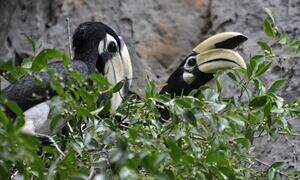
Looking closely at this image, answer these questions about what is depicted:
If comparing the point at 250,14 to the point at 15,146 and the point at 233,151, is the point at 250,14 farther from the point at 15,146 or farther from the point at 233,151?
the point at 15,146

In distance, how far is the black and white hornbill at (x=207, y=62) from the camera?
2.94 metres

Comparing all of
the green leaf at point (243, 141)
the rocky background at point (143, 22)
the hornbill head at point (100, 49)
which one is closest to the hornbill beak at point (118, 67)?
the hornbill head at point (100, 49)

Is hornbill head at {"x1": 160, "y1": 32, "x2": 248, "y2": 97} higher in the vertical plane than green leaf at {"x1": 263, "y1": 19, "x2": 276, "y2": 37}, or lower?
lower

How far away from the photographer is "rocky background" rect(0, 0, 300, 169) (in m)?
3.72

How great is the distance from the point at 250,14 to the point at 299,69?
0.48 metres

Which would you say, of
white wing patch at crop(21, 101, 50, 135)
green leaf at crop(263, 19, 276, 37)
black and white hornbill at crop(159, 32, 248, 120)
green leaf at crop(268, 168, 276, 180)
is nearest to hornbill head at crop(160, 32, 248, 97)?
black and white hornbill at crop(159, 32, 248, 120)

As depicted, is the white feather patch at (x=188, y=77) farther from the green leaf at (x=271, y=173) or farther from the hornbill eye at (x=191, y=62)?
the green leaf at (x=271, y=173)

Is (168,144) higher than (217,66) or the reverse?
higher

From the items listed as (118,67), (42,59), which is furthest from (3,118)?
(118,67)

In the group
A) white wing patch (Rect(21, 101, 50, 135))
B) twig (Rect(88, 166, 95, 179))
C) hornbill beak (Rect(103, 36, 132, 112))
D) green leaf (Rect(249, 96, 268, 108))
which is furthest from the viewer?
hornbill beak (Rect(103, 36, 132, 112))

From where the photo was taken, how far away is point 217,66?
2.98 m

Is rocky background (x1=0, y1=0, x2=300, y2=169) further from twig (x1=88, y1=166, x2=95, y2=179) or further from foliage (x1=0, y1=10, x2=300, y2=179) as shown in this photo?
twig (x1=88, y1=166, x2=95, y2=179)

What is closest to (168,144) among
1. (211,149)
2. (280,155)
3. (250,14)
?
(211,149)

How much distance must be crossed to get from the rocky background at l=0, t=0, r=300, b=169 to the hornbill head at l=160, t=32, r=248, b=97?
17.7 inches
